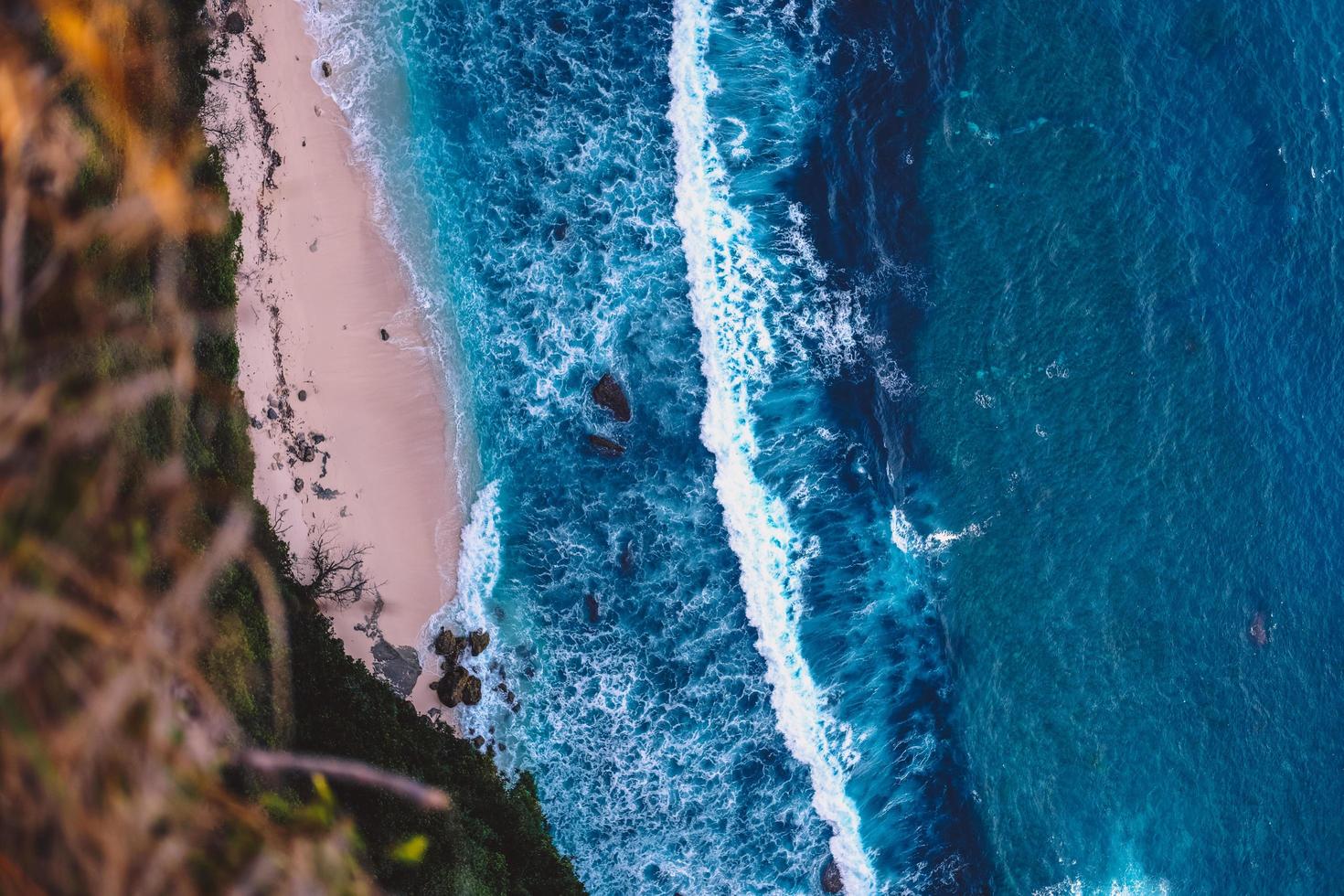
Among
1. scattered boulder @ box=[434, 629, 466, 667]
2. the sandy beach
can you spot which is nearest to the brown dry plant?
the sandy beach

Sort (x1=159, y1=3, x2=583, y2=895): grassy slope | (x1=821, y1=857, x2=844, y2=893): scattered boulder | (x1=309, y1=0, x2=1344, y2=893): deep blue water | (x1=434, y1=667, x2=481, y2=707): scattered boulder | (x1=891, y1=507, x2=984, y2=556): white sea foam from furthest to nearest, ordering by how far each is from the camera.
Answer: (x1=891, y1=507, x2=984, y2=556): white sea foam, (x1=821, y1=857, x2=844, y2=893): scattered boulder, (x1=309, y1=0, x2=1344, y2=893): deep blue water, (x1=434, y1=667, x2=481, y2=707): scattered boulder, (x1=159, y1=3, x2=583, y2=895): grassy slope

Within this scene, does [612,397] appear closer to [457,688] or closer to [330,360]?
[330,360]

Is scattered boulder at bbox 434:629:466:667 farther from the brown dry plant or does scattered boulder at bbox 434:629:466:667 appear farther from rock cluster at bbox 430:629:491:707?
the brown dry plant

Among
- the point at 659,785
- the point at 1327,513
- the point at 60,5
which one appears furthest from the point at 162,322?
the point at 1327,513

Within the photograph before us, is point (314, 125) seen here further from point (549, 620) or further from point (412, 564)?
point (549, 620)

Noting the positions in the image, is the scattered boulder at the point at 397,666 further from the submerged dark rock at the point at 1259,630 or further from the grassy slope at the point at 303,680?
the submerged dark rock at the point at 1259,630
